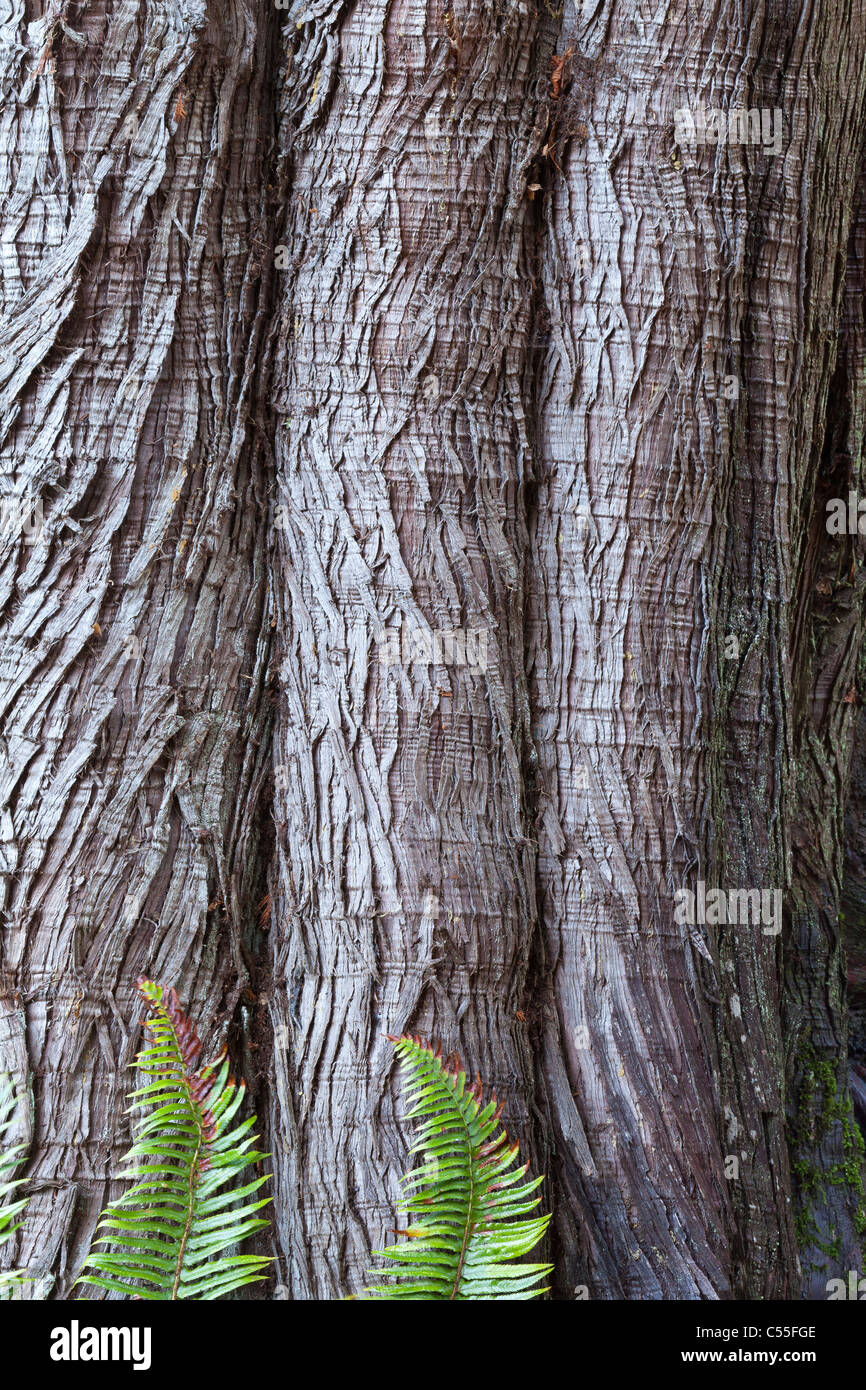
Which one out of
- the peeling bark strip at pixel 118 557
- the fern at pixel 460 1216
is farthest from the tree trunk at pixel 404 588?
the fern at pixel 460 1216

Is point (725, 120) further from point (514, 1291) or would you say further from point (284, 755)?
point (514, 1291)

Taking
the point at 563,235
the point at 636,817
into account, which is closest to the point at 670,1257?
the point at 636,817

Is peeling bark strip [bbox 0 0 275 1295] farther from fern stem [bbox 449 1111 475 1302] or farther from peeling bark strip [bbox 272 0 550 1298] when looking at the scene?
fern stem [bbox 449 1111 475 1302]

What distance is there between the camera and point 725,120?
2.62 metres

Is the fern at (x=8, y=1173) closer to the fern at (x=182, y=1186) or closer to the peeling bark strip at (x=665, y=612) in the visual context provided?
→ the fern at (x=182, y=1186)

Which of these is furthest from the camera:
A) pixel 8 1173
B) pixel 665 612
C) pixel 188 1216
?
pixel 665 612

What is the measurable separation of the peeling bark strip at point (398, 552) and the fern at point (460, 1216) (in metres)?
0.40

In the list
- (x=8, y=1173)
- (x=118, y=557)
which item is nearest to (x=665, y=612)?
(x=118, y=557)

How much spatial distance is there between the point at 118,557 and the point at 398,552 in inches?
23.3

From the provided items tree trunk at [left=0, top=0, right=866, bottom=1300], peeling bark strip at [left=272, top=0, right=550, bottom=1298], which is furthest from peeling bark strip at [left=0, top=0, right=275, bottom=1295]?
peeling bark strip at [left=272, top=0, right=550, bottom=1298]

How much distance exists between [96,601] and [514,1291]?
1.52 meters

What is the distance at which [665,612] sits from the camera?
8.55ft

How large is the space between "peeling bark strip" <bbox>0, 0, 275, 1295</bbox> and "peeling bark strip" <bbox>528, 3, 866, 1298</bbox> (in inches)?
28.5

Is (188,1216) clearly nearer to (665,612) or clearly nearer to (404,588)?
(404,588)
